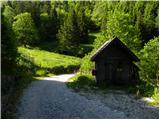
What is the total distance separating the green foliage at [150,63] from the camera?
3862 cm

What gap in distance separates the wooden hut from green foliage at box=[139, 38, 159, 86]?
4.87ft

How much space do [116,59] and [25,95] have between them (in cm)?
1201

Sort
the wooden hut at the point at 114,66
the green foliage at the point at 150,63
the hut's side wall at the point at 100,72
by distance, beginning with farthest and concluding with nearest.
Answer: the green foliage at the point at 150,63 < the hut's side wall at the point at 100,72 < the wooden hut at the point at 114,66

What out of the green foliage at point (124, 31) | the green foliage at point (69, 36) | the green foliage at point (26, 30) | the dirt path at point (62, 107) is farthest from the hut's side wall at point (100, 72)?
the green foliage at point (26, 30)

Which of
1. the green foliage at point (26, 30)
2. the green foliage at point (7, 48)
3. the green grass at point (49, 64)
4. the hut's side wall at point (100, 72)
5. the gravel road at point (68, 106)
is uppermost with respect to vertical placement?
the green foliage at point (7, 48)

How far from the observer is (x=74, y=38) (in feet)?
338

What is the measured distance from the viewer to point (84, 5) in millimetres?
166375

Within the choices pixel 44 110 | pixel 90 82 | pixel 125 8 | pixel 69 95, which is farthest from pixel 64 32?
pixel 44 110

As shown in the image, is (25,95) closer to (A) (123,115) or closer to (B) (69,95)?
(B) (69,95)

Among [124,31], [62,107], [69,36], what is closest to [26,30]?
[69,36]

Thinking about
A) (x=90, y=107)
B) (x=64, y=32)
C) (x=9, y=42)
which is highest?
(x=9, y=42)

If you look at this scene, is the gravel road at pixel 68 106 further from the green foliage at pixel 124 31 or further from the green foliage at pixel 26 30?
the green foliage at pixel 26 30

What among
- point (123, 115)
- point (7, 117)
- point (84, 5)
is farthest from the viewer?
point (84, 5)

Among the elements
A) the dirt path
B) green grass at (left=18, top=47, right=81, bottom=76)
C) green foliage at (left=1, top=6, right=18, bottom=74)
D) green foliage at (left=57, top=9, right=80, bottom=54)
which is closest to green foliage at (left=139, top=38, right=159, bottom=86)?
the dirt path
